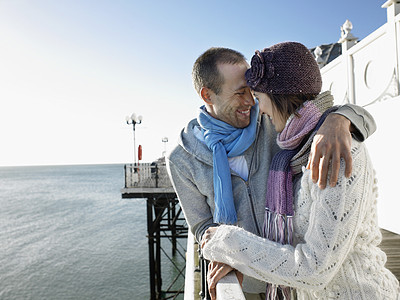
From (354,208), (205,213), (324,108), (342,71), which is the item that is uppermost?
(342,71)

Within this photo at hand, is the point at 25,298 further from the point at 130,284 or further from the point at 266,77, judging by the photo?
the point at 266,77

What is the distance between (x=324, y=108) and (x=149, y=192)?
12311mm

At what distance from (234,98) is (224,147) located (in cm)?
35


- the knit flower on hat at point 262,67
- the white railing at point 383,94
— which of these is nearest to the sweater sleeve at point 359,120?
the knit flower on hat at point 262,67

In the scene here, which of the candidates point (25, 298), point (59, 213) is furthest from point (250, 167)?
point (59, 213)

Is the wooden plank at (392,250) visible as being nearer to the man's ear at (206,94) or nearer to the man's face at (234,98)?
the man's face at (234,98)

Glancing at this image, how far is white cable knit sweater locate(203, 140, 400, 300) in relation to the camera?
1268 mm

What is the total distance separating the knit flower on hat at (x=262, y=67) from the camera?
155 centimetres

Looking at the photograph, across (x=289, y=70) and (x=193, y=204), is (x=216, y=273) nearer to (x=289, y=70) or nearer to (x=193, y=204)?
(x=193, y=204)

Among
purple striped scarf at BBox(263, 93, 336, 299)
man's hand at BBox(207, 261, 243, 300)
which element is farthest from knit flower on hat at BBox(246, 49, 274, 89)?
man's hand at BBox(207, 261, 243, 300)

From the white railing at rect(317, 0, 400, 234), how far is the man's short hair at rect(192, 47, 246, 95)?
3.50 m

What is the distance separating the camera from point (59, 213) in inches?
1499

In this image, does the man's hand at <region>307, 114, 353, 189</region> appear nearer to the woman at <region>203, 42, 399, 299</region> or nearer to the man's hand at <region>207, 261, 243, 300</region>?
the woman at <region>203, 42, 399, 299</region>

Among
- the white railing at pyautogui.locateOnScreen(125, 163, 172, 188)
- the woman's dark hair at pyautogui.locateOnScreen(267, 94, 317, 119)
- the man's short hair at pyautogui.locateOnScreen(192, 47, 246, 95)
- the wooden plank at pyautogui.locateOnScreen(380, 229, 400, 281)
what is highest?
the man's short hair at pyautogui.locateOnScreen(192, 47, 246, 95)
